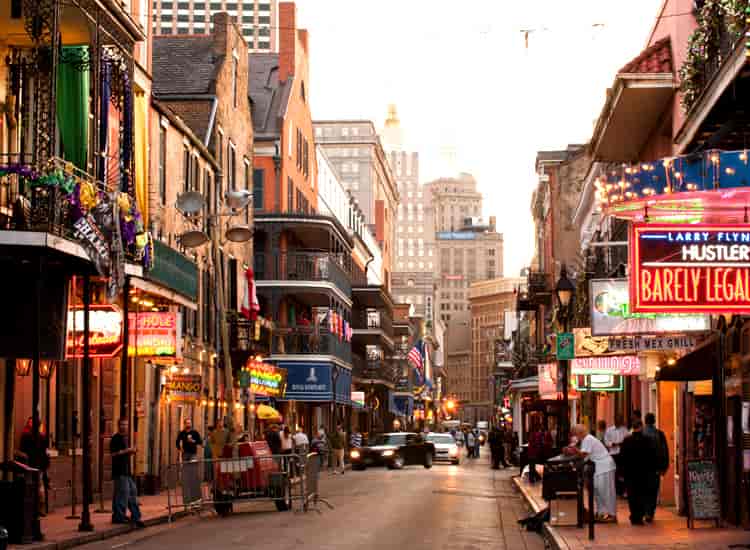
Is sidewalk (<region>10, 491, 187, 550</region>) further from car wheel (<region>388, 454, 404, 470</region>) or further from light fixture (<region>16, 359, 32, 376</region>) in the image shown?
car wheel (<region>388, 454, 404, 470</region>)

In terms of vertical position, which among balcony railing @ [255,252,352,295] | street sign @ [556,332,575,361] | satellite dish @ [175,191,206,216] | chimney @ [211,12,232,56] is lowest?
street sign @ [556,332,575,361]

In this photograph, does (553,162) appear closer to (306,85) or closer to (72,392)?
(306,85)

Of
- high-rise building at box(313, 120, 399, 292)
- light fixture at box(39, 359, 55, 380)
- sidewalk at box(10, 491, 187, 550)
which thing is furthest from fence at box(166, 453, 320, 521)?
high-rise building at box(313, 120, 399, 292)

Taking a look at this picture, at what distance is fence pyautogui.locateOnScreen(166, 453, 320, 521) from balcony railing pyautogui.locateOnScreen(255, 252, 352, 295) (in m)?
35.9

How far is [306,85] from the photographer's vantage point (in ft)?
242

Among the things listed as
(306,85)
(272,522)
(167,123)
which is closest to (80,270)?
(272,522)

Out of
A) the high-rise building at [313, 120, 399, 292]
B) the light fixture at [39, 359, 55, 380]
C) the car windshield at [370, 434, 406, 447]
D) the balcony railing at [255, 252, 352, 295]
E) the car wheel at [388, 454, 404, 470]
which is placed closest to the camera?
the light fixture at [39, 359, 55, 380]

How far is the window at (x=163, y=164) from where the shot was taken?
122ft

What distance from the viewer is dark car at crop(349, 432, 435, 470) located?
192 ft

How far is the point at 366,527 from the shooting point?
22.8 m

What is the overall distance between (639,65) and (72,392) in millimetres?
13393

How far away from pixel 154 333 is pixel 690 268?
1704 centimetres

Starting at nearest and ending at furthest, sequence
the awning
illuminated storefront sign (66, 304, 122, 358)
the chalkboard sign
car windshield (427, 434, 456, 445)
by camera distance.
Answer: the chalkboard sign, the awning, illuminated storefront sign (66, 304, 122, 358), car windshield (427, 434, 456, 445)

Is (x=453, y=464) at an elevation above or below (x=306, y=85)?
A: below
